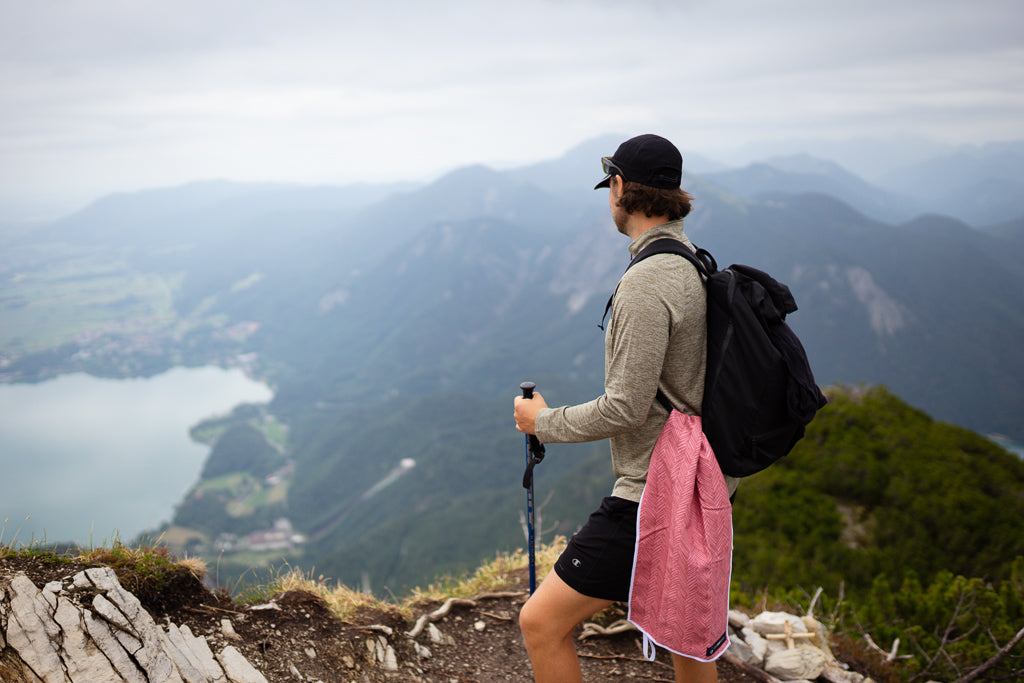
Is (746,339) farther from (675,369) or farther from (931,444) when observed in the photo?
(931,444)

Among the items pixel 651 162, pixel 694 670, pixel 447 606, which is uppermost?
pixel 651 162

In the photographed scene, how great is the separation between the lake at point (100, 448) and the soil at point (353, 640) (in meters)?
86.4

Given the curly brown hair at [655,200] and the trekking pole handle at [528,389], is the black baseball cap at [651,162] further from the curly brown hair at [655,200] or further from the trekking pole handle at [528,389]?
the trekking pole handle at [528,389]

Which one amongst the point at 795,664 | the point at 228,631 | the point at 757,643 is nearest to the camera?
the point at 228,631

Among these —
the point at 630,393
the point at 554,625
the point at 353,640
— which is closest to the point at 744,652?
the point at 554,625

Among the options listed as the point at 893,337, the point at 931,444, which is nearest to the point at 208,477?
the point at 931,444

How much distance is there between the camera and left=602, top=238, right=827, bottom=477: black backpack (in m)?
2.27

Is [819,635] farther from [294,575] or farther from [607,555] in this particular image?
[294,575]

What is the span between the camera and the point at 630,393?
2242mm

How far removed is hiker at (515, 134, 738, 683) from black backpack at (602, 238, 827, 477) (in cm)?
8

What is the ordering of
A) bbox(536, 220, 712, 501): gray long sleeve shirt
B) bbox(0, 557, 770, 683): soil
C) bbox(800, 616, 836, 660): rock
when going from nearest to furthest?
bbox(536, 220, 712, 501): gray long sleeve shirt
bbox(0, 557, 770, 683): soil
bbox(800, 616, 836, 660): rock

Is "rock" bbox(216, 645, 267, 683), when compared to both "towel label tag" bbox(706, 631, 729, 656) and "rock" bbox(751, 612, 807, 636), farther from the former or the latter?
"rock" bbox(751, 612, 807, 636)

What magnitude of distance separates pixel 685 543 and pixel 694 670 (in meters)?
0.83

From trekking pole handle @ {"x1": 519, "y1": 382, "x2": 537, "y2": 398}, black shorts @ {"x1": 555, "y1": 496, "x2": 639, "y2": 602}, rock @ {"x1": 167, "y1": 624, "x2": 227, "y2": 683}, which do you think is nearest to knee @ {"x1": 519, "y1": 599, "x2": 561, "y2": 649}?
black shorts @ {"x1": 555, "y1": 496, "x2": 639, "y2": 602}
